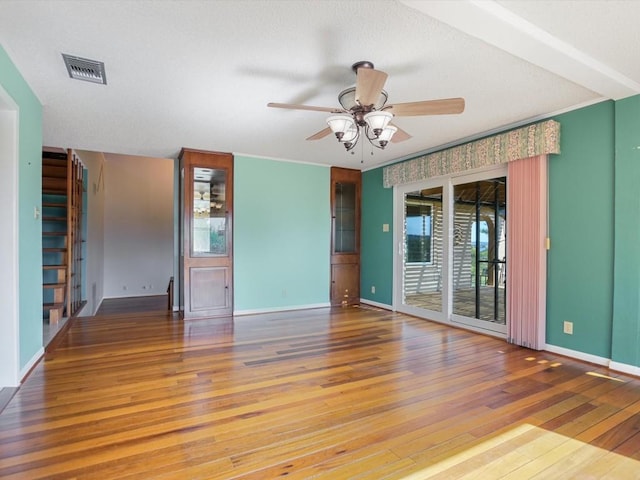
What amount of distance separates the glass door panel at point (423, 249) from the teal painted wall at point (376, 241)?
1.02ft

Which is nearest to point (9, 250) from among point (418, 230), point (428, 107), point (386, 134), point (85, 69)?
point (85, 69)

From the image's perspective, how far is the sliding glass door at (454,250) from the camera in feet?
14.0

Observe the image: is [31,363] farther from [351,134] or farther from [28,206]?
[351,134]

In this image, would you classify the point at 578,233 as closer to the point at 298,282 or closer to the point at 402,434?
the point at 402,434

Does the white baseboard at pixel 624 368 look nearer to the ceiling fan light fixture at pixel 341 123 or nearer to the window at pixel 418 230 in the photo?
the window at pixel 418 230

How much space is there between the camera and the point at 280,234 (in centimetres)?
576

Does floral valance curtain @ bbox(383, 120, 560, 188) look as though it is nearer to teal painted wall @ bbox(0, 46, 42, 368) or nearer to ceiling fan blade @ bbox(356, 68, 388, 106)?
ceiling fan blade @ bbox(356, 68, 388, 106)

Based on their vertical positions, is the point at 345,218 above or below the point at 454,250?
above

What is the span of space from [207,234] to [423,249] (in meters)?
3.29

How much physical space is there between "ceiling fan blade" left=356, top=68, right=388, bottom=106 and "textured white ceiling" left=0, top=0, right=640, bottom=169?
31 centimetres

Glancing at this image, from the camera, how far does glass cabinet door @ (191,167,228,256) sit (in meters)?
5.17

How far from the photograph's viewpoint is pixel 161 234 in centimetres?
841

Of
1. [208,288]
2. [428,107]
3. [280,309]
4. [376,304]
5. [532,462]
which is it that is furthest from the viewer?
[376,304]

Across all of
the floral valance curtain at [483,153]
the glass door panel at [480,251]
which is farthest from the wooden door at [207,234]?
the glass door panel at [480,251]
